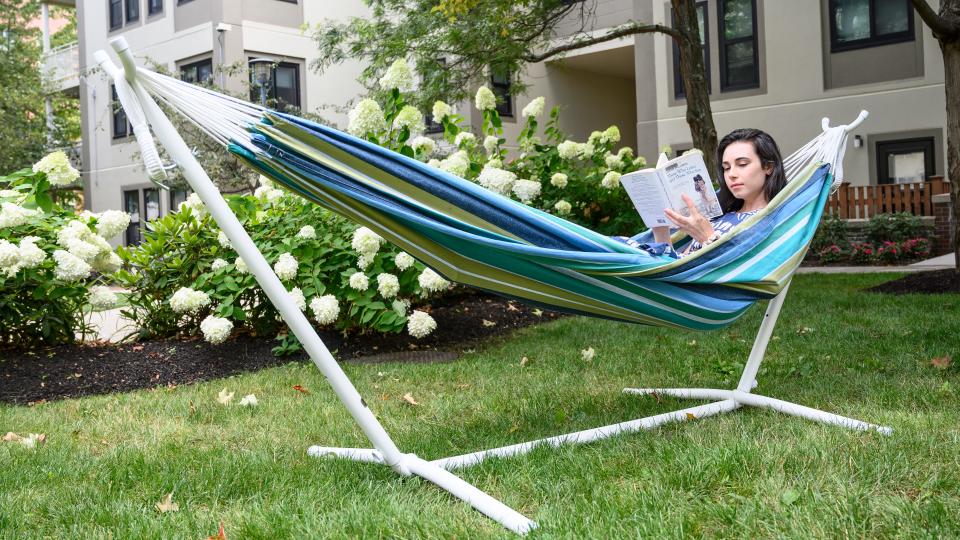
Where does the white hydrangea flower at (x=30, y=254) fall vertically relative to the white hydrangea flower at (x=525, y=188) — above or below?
below

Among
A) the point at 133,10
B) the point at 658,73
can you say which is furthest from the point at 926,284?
the point at 133,10

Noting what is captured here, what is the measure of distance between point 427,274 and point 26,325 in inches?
90.7

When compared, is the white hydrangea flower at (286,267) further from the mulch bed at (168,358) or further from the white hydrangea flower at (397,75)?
the white hydrangea flower at (397,75)

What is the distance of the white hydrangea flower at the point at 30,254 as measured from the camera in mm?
4273

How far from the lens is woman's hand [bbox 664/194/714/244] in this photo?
2.77 meters

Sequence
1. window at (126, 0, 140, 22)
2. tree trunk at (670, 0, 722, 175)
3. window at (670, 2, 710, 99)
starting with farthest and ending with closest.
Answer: window at (126, 0, 140, 22) → window at (670, 2, 710, 99) → tree trunk at (670, 0, 722, 175)

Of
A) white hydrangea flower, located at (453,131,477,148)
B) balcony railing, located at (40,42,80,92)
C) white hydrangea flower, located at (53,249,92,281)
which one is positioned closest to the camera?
white hydrangea flower, located at (53,249,92,281)

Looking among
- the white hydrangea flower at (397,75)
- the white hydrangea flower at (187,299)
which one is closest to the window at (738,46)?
the white hydrangea flower at (397,75)

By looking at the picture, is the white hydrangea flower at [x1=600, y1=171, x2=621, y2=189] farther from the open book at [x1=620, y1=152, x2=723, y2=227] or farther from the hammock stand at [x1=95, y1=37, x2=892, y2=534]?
the hammock stand at [x1=95, y1=37, x2=892, y2=534]

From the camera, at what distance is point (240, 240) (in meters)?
2.13

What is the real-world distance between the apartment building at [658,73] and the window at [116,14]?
0.09 ft

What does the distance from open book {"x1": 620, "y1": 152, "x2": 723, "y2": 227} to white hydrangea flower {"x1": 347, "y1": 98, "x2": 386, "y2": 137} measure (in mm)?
2457

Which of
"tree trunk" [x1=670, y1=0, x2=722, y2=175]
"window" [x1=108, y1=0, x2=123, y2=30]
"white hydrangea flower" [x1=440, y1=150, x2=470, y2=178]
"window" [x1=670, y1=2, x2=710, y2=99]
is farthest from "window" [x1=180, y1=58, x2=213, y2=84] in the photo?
"white hydrangea flower" [x1=440, y1=150, x2=470, y2=178]

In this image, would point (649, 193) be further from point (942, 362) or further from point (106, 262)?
point (106, 262)
